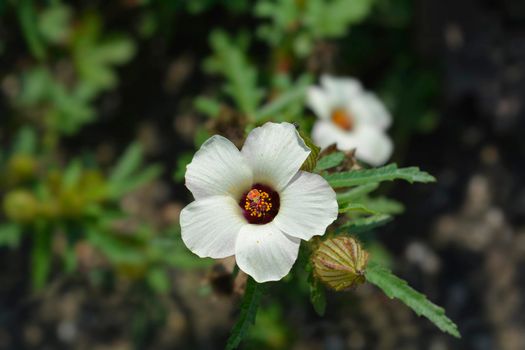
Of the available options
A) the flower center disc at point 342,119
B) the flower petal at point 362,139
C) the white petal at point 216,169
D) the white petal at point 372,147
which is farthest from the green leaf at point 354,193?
the flower center disc at point 342,119

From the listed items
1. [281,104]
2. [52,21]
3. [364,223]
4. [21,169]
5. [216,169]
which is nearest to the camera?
[216,169]

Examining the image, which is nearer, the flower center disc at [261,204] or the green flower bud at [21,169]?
the flower center disc at [261,204]

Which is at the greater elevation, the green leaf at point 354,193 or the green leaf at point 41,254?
the green leaf at point 354,193

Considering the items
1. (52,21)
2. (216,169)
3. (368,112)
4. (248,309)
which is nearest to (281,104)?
(368,112)

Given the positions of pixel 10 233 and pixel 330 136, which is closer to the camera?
pixel 330 136

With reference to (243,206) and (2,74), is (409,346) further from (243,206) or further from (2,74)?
(2,74)

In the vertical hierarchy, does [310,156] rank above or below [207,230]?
above

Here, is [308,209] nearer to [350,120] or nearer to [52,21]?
[350,120]

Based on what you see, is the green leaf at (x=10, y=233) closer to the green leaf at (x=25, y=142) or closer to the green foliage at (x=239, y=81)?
the green leaf at (x=25, y=142)
